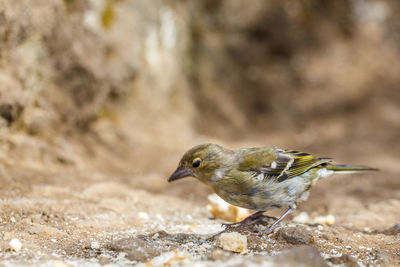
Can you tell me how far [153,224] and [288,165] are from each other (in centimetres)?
146

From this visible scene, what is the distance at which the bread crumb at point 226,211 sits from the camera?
437 centimetres

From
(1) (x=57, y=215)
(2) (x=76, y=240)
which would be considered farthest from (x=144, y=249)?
(1) (x=57, y=215)

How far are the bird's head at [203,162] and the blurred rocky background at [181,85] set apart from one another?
4.92 feet

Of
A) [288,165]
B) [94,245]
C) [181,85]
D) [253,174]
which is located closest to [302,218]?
[288,165]

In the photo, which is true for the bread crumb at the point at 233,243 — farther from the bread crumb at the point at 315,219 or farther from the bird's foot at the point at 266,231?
the bread crumb at the point at 315,219

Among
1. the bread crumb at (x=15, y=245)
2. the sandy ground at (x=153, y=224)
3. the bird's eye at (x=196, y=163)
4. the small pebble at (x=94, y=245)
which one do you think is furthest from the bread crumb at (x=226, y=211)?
the bread crumb at (x=15, y=245)

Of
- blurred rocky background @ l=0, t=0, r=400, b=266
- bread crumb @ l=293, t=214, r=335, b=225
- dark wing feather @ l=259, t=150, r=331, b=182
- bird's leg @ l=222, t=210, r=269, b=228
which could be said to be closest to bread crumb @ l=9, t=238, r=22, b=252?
blurred rocky background @ l=0, t=0, r=400, b=266

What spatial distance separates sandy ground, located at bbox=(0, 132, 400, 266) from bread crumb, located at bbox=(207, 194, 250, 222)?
0.10m

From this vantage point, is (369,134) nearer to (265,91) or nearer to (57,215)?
(265,91)

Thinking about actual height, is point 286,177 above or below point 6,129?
below

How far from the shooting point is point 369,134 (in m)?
8.54

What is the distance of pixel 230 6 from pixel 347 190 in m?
5.36

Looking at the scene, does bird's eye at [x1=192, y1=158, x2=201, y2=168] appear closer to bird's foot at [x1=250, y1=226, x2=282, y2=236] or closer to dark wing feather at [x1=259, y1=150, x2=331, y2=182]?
dark wing feather at [x1=259, y1=150, x2=331, y2=182]

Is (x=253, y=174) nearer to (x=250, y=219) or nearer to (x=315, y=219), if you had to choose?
(x=250, y=219)
